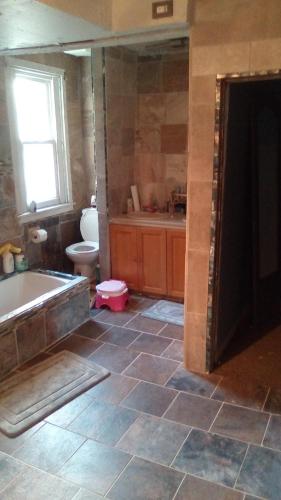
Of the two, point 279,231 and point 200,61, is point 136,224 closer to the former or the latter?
point 279,231

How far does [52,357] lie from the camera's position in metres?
3.07

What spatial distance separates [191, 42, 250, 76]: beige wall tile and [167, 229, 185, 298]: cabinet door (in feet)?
5.67

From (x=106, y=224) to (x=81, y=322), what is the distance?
3.60 ft

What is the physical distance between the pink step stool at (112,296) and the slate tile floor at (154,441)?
0.85 metres

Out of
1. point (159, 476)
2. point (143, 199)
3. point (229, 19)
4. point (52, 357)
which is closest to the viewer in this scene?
point (159, 476)

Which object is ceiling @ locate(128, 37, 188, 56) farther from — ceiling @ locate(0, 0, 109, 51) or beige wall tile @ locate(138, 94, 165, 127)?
ceiling @ locate(0, 0, 109, 51)

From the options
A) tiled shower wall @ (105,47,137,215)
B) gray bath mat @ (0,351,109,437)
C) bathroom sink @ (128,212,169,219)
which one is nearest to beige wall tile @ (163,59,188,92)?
tiled shower wall @ (105,47,137,215)

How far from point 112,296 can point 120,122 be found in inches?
68.9

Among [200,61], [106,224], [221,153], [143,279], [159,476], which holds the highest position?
[200,61]

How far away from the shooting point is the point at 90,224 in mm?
4531

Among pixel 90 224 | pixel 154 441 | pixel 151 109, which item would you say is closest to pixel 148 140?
pixel 151 109

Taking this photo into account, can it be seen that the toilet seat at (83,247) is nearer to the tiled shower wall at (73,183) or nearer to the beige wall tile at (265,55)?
the tiled shower wall at (73,183)

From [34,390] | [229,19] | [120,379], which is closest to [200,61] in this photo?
[229,19]

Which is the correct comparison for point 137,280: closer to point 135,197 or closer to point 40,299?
point 135,197
